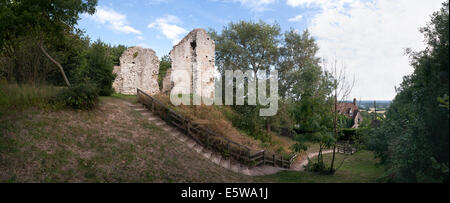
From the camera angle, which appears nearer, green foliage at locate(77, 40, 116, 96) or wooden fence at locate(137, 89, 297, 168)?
wooden fence at locate(137, 89, 297, 168)

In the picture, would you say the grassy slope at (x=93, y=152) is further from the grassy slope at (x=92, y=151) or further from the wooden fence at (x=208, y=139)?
the wooden fence at (x=208, y=139)

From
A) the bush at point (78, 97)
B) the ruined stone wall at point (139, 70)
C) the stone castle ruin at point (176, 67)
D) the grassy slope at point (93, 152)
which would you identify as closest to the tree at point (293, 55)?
the stone castle ruin at point (176, 67)

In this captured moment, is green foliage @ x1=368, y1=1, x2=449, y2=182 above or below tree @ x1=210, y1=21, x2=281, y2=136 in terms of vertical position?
below

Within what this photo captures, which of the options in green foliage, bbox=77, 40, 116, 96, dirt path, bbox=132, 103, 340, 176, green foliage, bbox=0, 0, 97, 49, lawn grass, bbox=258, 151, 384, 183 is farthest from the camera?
green foliage, bbox=77, 40, 116, 96

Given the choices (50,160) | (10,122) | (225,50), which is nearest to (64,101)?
(10,122)

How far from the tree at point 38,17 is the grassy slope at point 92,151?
4.10 meters

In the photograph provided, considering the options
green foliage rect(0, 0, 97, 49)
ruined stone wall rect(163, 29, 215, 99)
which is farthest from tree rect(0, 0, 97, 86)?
ruined stone wall rect(163, 29, 215, 99)

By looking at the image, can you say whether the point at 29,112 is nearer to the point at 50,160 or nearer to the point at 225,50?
the point at 50,160

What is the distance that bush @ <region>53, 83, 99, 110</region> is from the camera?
949cm

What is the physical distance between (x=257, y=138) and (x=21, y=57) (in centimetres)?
1481

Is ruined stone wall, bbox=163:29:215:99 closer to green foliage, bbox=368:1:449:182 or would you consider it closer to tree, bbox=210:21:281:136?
tree, bbox=210:21:281:136

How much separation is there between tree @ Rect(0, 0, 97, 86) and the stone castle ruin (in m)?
5.80

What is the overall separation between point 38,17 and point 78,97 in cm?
406

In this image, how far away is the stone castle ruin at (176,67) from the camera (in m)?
17.4
